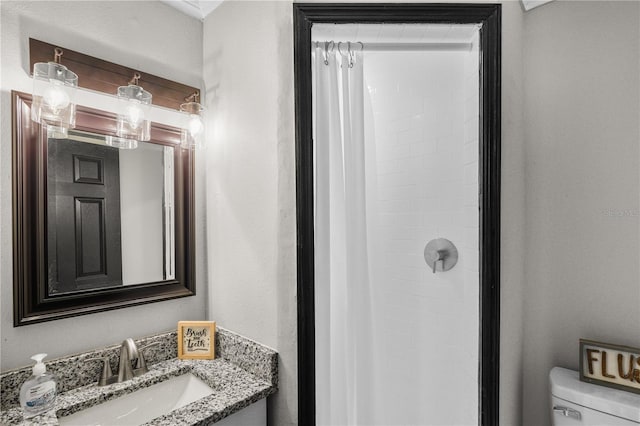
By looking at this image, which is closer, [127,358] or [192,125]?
[127,358]

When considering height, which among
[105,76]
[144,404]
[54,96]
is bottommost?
[144,404]

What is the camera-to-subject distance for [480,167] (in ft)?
3.48

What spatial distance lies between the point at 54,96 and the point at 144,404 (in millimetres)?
1107

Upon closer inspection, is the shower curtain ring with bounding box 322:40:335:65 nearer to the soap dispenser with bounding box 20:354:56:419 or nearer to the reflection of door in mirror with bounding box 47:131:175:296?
the reflection of door in mirror with bounding box 47:131:175:296

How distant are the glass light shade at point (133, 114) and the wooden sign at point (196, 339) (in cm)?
81

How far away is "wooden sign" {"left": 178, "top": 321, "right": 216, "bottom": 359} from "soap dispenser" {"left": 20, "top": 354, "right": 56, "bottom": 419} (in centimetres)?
45

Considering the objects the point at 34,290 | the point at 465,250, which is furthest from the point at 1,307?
the point at 465,250

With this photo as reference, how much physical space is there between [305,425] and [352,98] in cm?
117

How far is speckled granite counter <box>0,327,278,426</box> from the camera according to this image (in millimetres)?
992

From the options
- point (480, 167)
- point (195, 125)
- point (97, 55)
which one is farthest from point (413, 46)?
point (97, 55)

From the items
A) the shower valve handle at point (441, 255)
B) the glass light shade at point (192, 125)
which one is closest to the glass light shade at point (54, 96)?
the glass light shade at point (192, 125)

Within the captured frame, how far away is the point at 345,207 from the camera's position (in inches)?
48.2

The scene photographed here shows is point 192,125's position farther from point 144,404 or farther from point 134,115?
point 144,404

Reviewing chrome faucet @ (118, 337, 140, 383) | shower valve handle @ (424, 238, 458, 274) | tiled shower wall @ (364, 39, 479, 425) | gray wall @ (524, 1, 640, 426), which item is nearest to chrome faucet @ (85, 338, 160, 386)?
chrome faucet @ (118, 337, 140, 383)
